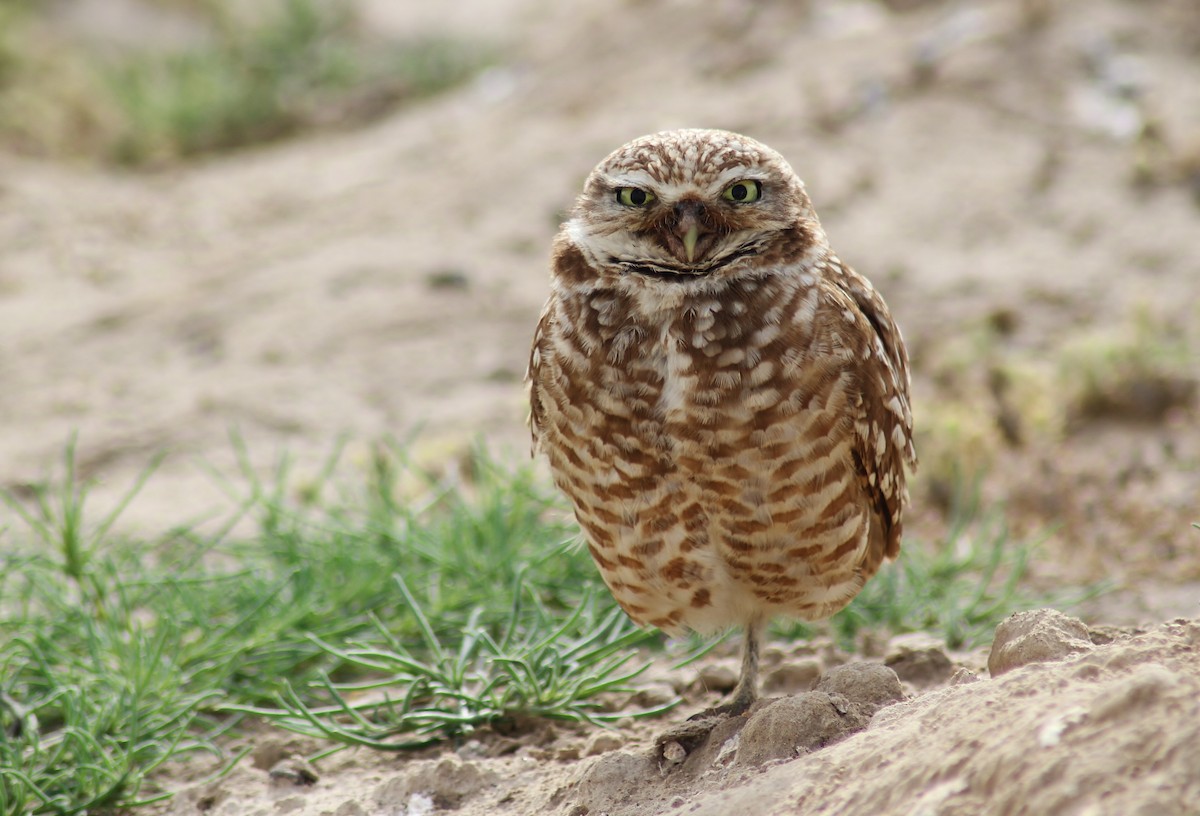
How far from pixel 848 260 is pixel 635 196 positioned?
13.9 feet

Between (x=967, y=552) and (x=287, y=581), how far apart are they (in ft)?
8.21

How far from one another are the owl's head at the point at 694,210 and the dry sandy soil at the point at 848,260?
43.4 inches

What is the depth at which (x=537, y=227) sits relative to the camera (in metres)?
8.12

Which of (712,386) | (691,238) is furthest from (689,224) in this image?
(712,386)

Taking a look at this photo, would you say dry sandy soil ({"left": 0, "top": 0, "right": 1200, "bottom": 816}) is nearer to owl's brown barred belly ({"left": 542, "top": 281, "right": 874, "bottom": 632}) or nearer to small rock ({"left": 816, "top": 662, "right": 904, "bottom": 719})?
small rock ({"left": 816, "top": 662, "right": 904, "bottom": 719})

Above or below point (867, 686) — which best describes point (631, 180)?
above

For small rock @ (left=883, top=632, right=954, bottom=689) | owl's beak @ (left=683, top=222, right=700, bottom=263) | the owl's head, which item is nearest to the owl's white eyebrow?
the owl's head

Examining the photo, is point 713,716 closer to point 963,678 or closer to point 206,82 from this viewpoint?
point 963,678

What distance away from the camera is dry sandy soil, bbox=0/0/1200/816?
264 cm

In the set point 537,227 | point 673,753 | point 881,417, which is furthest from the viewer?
point 537,227

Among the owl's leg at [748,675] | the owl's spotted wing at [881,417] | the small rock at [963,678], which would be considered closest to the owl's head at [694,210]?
the owl's spotted wing at [881,417]

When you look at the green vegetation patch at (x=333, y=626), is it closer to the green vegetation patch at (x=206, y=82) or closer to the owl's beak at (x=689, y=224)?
the owl's beak at (x=689, y=224)

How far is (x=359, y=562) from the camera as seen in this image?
4.58m

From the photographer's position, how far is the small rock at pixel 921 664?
3.90m
